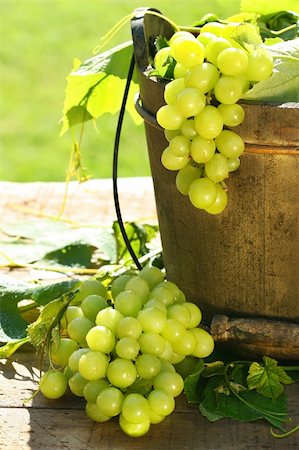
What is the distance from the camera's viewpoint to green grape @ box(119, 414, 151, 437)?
1300mm

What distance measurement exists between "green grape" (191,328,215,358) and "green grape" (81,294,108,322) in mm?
140

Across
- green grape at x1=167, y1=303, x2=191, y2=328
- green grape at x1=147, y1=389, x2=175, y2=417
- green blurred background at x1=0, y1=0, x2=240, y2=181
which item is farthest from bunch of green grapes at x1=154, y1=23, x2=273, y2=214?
green blurred background at x1=0, y1=0, x2=240, y2=181

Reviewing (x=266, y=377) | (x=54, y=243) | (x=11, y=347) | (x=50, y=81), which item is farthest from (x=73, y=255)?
(x=50, y=81)

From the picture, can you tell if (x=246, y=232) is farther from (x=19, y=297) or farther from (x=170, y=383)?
(x=19, y=297)

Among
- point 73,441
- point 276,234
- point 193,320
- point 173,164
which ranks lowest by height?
point 73,441

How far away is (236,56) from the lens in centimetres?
125

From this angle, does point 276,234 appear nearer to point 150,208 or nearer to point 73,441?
point 73,441

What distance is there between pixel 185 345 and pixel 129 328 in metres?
0.10

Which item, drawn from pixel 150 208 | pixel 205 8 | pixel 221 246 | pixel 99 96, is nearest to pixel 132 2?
pixel 205 8

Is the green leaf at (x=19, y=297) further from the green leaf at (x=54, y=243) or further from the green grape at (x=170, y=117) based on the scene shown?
the green grape at (x=170, y=117)

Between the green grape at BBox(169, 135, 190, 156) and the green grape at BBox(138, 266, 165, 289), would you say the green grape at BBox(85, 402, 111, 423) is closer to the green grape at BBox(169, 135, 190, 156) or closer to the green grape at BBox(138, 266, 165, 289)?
the green grape at BBox(138, 266, 165, 289)

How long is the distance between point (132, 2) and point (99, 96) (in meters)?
2.94

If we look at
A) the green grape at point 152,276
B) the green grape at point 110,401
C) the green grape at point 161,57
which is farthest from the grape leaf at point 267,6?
the green grape at point 110,401

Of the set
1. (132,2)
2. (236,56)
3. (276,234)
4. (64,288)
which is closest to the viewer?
(236,56)
